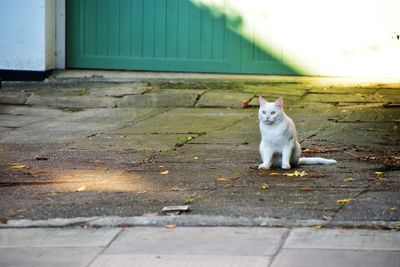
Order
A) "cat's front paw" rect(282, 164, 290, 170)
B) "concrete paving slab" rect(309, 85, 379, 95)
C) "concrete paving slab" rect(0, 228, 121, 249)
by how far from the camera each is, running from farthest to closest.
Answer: "concrete paving slab" rect(309, 85, 379, 95)
"cat's front paw" rect(282, 164, 290, 170)
"concrete paving slab" rect(0, 228, 121, 249)

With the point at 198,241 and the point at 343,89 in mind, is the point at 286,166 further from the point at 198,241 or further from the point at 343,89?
the point at 343,89

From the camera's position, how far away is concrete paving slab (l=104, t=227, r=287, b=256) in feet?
18.6

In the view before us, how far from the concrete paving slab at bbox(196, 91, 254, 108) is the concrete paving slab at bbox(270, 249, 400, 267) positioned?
21.6 feet

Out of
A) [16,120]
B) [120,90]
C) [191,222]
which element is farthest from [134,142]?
[191,222]

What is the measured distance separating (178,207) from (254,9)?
7327 mm

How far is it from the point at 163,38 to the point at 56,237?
7925 millimetres

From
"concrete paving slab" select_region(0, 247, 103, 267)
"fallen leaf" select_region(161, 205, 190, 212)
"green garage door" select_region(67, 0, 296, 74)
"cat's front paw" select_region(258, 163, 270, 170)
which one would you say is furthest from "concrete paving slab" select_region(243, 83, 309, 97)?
"concrete paving slab" select_region(0, 247, 103, 267)

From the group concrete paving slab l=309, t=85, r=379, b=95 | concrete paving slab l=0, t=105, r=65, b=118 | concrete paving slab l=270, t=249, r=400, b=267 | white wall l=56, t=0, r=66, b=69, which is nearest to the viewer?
concrete paving slab l=270, t=249, r=400, b=267

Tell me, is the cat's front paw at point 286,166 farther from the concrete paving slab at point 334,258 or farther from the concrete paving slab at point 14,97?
the concrete paving slab at point 14,97

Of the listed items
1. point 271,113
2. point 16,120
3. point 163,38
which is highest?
Result: point 163,38

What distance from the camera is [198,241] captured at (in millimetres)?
5895

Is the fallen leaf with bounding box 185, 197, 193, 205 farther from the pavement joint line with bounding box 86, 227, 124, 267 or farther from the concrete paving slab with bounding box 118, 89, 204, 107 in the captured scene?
the concrete paving slab with bounding box 118, 89, 204, 107

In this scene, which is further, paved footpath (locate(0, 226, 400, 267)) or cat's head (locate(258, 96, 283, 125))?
cat's head (locate(258, 96, 283, 125))

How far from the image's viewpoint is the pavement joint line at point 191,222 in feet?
20.2
